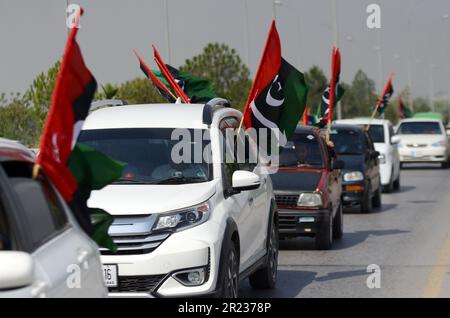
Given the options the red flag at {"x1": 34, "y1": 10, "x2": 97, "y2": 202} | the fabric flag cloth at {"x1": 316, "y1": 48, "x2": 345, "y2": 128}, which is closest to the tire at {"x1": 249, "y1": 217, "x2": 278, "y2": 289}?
the red flag at {"x1": 34, "y1": 10, "x2": 97, "y2": 202}

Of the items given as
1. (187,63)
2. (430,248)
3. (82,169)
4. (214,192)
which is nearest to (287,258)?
(430,248)

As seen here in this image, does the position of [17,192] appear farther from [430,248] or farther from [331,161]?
[331,161]

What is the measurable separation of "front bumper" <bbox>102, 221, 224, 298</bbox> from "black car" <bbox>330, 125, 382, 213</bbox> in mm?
12133

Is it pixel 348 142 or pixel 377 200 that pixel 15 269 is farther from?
pixel 377 200

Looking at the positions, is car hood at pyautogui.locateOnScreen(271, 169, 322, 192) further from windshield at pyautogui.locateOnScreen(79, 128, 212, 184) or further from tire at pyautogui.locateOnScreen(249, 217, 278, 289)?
windshield at pyautogui.locateOnScreen(79, 128, 212, 184)

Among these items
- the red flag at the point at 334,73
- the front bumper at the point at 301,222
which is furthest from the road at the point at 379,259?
the red flag at the point at 334,73

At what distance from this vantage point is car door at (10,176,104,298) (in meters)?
4.98

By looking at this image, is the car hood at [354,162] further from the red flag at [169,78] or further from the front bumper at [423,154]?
the front bumper at [423,154]

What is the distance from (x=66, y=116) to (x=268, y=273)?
5.57m

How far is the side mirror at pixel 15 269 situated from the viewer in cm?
434

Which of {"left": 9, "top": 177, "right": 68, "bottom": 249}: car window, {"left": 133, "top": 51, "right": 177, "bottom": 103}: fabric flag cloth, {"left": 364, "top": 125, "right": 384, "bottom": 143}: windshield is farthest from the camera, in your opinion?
{"left": 364, "top": 125, "right": 384, "bottom": 143}: windshield

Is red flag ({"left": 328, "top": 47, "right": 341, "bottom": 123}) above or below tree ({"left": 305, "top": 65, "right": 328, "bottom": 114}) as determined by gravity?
above

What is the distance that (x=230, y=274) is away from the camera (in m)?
9.09
